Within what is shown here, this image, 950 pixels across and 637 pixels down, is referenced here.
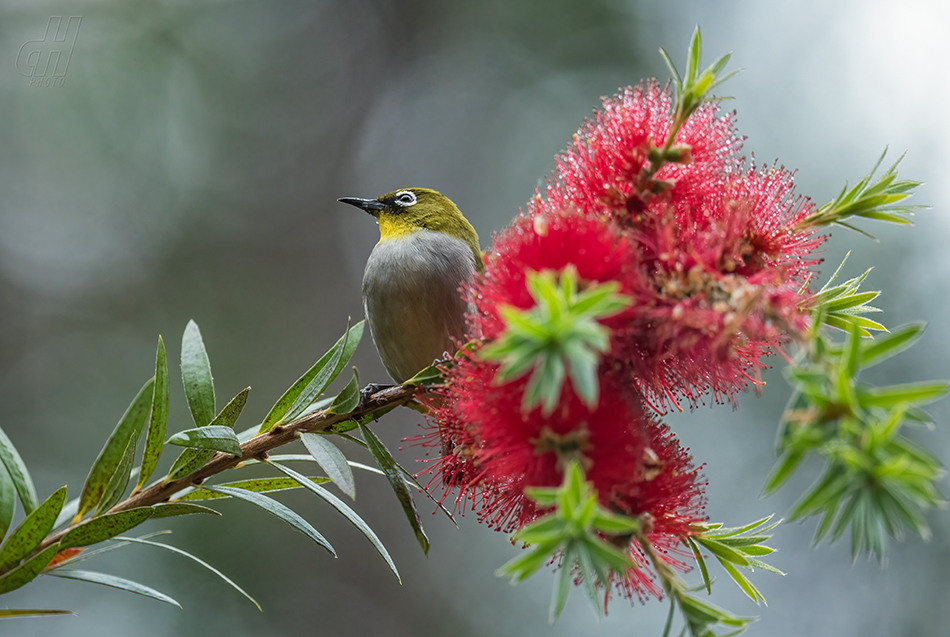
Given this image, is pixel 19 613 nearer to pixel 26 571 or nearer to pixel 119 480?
pixel 26 571

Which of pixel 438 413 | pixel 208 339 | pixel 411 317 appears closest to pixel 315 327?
pixel 208 339

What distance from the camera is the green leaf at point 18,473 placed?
157 centimetres

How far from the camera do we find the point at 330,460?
156 centimetres

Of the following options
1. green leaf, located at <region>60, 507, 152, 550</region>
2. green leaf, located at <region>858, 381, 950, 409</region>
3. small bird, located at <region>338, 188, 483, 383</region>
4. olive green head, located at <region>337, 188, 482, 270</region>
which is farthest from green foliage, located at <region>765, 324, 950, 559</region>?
olive green head, located at <region>337, 188, 482, 270</region>

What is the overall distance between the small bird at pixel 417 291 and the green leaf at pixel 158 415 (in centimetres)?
176

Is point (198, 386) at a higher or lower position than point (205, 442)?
higher

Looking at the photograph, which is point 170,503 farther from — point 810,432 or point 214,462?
point 810,432

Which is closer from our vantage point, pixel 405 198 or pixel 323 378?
pixel 323 378

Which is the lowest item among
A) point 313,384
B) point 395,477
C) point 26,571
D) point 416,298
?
point 26,571

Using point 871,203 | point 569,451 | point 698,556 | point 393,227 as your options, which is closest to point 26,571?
point 569,451

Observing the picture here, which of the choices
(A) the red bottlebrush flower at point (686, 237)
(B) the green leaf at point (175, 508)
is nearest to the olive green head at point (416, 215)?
(A) the red bottlebrush flower at point (686, 237)

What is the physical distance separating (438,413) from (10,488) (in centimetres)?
93

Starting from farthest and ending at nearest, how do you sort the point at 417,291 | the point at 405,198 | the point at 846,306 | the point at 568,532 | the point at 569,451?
the point at 405,198, the point at 417,291, the point at 846,306, the point at 569,451, the point at 568,532

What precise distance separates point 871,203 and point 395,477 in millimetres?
1141
